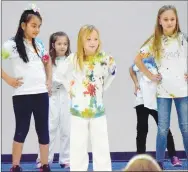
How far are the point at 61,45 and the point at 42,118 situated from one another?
77cm

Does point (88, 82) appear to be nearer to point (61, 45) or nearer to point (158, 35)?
point (158, 35)

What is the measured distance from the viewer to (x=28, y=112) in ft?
9.81

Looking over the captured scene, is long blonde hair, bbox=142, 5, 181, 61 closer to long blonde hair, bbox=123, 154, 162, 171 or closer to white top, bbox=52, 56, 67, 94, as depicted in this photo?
white top, bbox=52, 56, 67, 94

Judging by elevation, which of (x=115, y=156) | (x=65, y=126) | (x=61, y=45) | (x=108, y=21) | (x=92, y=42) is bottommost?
(x=115, y=156)

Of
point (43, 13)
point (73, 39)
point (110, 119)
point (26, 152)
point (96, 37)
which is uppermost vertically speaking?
point (43, 13)

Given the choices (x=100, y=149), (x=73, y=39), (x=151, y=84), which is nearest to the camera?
(x=100, y=149)

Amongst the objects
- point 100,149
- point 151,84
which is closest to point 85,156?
point 100,149

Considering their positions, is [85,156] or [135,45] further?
[135,45]

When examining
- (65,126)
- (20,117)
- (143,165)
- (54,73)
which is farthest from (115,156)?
(143,165)

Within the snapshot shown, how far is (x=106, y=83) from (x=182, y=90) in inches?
20.3

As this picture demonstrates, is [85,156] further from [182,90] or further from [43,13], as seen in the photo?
[43,13]

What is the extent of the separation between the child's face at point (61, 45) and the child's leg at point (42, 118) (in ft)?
2.11

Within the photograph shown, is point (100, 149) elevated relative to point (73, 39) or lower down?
lower down

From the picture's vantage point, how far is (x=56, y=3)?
4.21 meters
